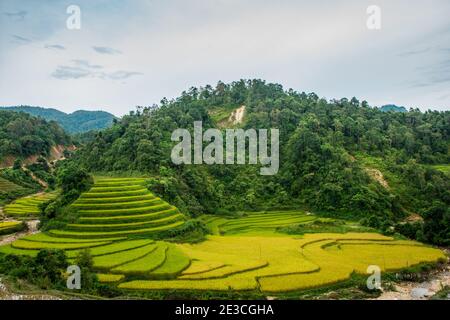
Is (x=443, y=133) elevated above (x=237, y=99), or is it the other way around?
(x=237, y=99)

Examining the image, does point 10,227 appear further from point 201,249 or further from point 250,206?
point 250,206

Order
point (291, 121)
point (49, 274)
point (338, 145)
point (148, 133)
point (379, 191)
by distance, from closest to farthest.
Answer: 1. point (49, 274)
2. point (379, 191)
3. point (148, 133)
4. point (338, 145)
5. point (291, 121)

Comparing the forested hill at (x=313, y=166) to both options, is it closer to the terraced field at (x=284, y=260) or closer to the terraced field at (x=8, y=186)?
the terraced field at (x=284, y=260)

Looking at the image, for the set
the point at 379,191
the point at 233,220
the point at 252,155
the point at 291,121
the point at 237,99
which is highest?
the point at 237,99

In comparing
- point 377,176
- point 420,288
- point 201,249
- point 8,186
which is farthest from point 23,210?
point 377,176

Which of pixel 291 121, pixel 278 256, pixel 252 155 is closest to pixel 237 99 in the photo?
pixel 291 121

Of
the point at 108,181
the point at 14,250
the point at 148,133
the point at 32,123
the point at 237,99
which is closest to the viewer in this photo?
the point at 14,250

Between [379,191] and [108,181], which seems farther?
[379,191]
